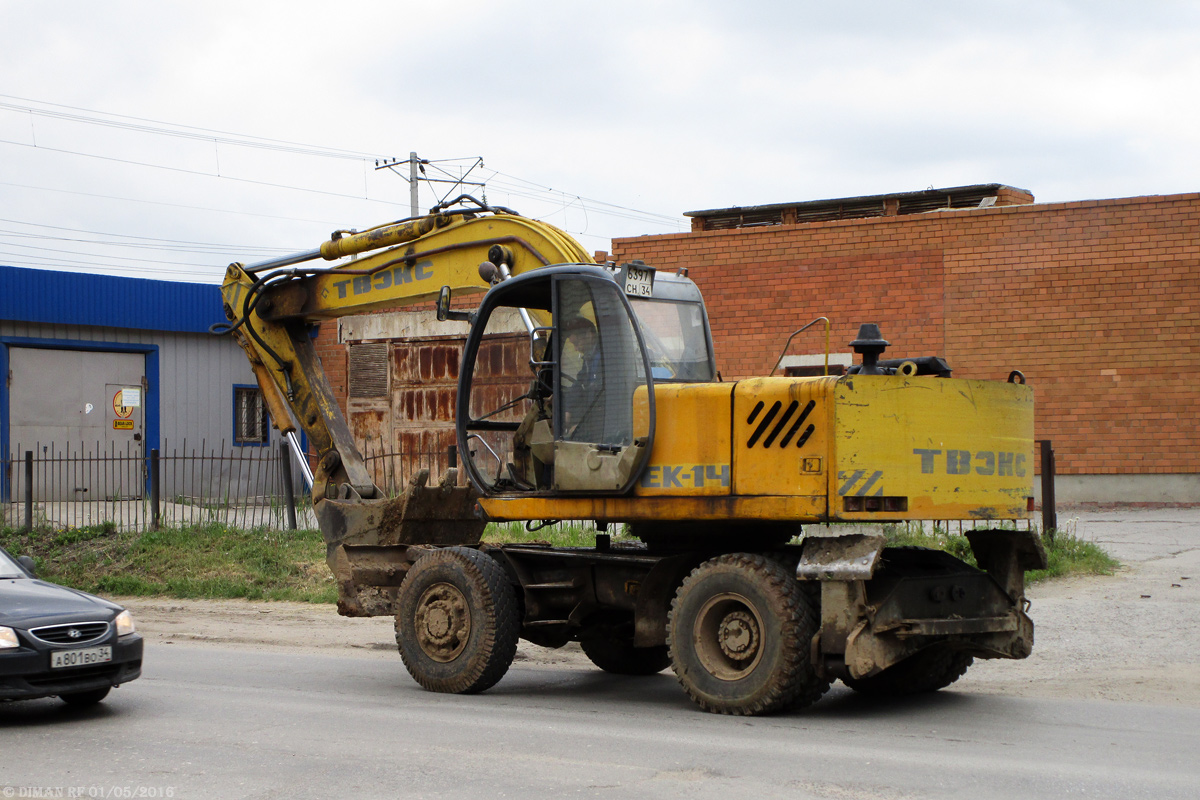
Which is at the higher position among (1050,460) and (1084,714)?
(1050,460)

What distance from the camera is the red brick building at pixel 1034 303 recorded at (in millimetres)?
20406

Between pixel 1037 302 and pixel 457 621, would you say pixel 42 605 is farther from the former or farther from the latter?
pixel 1037 302

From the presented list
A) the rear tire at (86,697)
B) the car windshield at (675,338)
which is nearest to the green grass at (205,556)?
the car windshield at (675,338)

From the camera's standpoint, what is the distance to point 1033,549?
896 centimetres

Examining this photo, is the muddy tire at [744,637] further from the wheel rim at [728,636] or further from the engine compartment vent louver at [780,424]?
the engine compartment vent louver at [780,424]

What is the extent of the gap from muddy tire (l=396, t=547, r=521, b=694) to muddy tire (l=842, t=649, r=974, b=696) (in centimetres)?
257

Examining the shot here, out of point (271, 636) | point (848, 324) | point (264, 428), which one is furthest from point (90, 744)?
point (264, 428)

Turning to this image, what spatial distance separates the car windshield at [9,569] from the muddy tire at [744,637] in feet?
15.8

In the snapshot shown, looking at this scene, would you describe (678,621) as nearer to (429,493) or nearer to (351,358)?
(429,493)

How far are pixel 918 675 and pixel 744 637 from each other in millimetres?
1835

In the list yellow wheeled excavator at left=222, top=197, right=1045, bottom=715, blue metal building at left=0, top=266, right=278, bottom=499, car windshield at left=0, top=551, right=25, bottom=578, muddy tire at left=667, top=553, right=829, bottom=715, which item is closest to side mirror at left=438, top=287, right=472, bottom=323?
yellow wheeled excavator at left=222, top=197, right=1045, bottom=715

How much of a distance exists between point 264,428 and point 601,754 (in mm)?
24051

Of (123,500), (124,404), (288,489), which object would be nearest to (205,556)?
(288,489)

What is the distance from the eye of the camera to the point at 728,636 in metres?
8.21
